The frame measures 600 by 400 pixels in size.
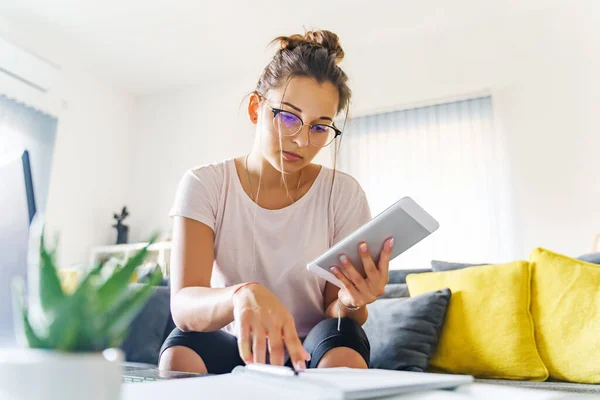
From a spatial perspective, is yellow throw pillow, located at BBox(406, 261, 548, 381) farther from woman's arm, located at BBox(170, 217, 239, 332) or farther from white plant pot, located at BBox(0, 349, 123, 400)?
white plant pot, located at BBox(0, 349, 123, 400)

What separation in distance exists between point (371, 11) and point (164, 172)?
209cm

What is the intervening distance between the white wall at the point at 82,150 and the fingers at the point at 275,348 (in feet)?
10.3

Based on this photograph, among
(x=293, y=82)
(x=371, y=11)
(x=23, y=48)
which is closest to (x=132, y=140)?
(x=23, y=48)

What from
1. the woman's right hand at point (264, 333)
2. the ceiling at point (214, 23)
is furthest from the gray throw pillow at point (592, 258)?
the ceiling at point (214, 23)

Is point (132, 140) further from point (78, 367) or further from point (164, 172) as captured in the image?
point (78, 367)

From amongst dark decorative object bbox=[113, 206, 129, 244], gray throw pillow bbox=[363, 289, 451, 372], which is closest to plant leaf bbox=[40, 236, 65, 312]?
gray throw pillow bbox=[363, 289, 451, 372]

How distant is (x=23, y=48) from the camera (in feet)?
10.6

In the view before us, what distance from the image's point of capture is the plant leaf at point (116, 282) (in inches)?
10.4

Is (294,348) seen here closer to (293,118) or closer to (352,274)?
Result: (352,274)

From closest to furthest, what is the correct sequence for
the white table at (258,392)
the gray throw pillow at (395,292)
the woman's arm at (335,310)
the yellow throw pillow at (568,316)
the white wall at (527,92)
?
the white table at (258,392)
the woman's arm at (335,310)
the yellow throw pillow at (568,316)
the gray throw pillow at (395,292)
the white wall at (527,92)

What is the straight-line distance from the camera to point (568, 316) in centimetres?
146

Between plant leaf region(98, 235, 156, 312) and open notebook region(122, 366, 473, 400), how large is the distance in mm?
187

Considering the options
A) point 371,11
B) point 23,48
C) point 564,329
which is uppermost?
point 371,11

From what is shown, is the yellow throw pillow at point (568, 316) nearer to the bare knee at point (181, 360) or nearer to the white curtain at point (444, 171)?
the bare knee at point (181, 360)
